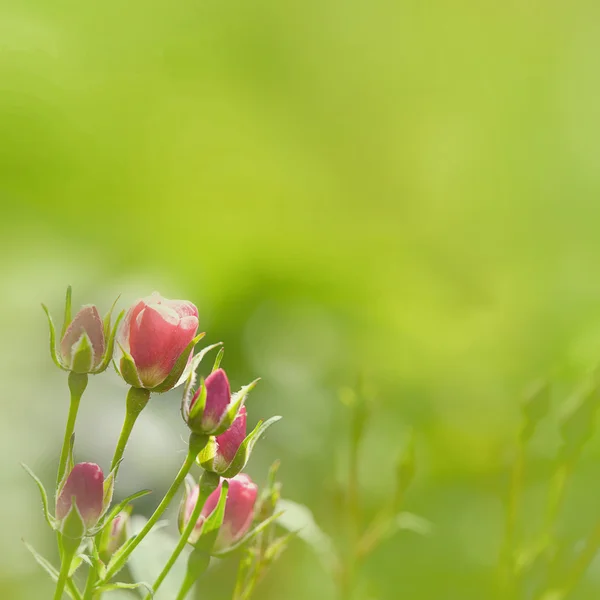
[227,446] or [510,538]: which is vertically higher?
[227,446]

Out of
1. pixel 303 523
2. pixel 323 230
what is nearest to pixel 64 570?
pixel 303 523

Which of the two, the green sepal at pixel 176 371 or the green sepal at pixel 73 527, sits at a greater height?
the green sepal at pixel 176 371

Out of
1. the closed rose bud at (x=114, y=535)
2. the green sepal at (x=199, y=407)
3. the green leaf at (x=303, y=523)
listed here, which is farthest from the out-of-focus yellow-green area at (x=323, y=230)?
the green sepal at (x=199, y=407)

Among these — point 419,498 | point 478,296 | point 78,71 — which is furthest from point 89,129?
point 419,498

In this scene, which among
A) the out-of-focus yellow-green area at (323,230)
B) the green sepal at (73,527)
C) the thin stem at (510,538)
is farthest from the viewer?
the out-of-focus yellow-green area at (323,230)

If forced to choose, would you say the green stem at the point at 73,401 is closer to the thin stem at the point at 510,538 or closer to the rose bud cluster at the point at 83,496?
the rose bud cluster at the point at 83,496

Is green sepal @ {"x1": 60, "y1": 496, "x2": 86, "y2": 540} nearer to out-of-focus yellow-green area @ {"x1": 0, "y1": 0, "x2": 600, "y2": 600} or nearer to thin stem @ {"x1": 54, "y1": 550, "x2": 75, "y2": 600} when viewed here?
thin stem @ {"x1": 54, "y1": 550, "x2": 75, "y2": 600}

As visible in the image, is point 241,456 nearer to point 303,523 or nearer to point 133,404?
point 133,404
